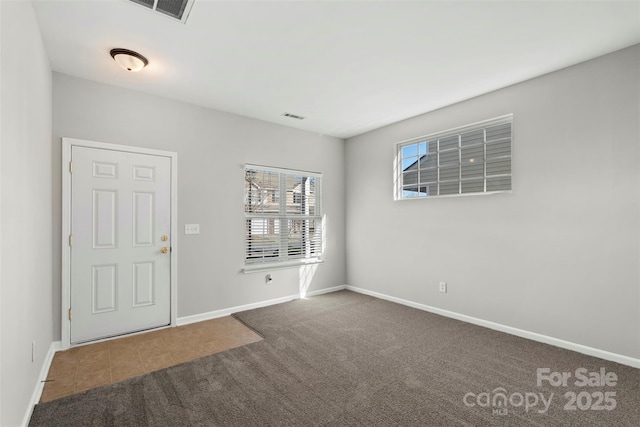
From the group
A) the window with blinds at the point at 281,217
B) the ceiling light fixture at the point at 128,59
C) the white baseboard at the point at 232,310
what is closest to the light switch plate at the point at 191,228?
the window with blinds at the point at 281,217

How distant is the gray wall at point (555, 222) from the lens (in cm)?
268

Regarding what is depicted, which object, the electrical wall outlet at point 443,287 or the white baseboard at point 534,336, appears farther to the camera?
the electrical wall outlet at point 443,287

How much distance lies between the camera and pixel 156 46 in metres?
2.59

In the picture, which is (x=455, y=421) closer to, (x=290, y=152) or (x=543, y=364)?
(x=543, y=364)

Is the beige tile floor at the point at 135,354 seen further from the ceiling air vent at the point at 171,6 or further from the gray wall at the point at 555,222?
the ceiling air vent at the point at 171,6

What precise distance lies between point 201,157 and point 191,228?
93 cm

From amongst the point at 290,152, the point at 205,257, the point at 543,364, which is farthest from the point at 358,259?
the point at 543,364

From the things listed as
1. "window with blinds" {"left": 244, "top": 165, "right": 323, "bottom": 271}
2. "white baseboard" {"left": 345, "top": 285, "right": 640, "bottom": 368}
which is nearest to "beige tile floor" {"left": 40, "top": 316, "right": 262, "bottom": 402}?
"window with blinds" {"left": 244, "top": 165, "right": 323, "bottom": 271}

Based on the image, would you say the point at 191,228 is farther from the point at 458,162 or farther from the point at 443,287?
the point at 458,162

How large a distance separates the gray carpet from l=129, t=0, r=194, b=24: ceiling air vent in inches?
111

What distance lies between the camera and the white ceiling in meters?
2.17

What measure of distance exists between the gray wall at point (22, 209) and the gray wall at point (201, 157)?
455mm

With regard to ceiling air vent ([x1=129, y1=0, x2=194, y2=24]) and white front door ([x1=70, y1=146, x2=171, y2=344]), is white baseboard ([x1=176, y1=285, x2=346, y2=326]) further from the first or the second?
ceiling air vent ([x1=129, y1=0, x2=194, y2=24])

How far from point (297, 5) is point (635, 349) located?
3.96 meters
